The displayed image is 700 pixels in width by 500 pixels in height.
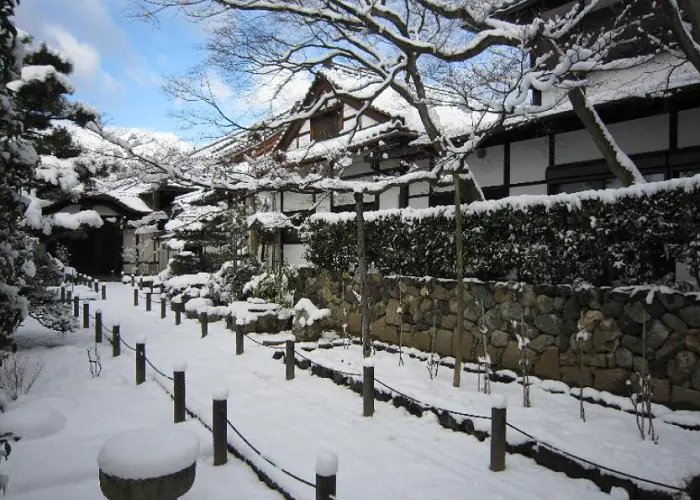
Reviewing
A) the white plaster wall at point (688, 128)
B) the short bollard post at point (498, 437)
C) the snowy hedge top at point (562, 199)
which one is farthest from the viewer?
the white plaster wall at point (688, 128)

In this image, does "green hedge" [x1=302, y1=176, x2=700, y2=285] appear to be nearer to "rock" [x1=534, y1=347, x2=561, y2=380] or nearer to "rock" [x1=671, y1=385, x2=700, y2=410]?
"rock" [x1=534, y1=347, x2=561, y2=380]

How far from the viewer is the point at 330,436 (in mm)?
5617

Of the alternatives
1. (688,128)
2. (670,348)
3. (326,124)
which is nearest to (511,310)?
(670,348)

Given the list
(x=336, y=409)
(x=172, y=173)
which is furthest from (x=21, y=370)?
(x=336, y=409)

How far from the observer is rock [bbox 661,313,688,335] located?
549 cm

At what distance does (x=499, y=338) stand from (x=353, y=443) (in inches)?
131

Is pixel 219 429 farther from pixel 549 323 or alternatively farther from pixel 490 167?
pixel 490 167

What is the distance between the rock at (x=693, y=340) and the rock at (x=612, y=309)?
785 mm

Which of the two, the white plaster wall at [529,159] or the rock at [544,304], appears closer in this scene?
the rock at [544,304]

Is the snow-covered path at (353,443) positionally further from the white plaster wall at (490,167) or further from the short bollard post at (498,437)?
the white plaster wall at (490,167)

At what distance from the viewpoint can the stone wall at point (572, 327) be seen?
18.1ft

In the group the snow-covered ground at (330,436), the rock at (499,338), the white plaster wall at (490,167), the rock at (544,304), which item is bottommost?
the snow-covered ground at (330,436)

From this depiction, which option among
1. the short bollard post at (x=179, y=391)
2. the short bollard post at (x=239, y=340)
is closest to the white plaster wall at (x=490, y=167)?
the short bollard post at (x=239, y=340)

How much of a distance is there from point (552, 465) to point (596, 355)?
226 centimetres
